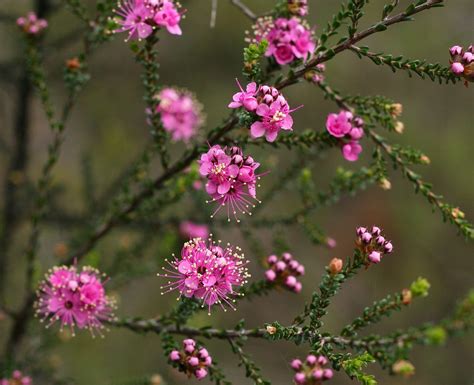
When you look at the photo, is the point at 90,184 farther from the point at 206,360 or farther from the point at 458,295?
the point at 458,295

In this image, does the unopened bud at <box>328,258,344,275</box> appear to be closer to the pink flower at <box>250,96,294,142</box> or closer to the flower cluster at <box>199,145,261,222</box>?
the flower cluster at <box>199,145,261,222</box>

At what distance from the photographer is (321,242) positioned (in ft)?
11.8

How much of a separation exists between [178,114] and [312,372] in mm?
2588

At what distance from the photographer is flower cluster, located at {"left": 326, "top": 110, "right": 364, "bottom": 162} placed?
253 centimetres

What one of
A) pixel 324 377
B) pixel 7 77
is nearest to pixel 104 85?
pixel 7 77

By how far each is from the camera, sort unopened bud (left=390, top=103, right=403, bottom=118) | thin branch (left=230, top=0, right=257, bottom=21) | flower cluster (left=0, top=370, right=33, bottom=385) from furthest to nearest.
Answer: flower cluster (left=0, top=370, right=33, bottom=385) → thin branch (left=230, top=0, right=257, bottom=21) → unopened bud (left=390, top=103, right=403, bottom=118)

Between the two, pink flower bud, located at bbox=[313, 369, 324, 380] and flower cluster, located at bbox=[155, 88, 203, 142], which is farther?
flower cluster, located at bbox=[155, 88, 203, 142]

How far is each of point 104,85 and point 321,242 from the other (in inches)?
233

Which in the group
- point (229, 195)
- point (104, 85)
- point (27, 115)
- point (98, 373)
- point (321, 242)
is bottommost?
point (229, 195)

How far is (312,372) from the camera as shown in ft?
6.84

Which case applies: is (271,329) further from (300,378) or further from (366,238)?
(366,238)

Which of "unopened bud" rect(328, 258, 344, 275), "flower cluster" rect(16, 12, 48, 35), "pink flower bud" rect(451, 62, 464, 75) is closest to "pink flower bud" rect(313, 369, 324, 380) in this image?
"unopened bud" rect(328, 258, 344, 275)

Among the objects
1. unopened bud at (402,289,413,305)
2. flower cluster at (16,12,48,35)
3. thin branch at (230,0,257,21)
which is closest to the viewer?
unopened bud at (402,289,413,305)

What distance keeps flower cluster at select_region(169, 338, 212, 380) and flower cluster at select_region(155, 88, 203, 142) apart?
215 cm
